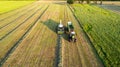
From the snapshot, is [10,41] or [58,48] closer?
[58,48]

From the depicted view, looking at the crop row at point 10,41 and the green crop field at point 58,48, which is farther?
the crop row at point 10,41

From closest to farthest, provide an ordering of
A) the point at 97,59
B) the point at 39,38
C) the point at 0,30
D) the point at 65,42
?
the point at 97,59
the point at 65,42
the point at 39,38
the point at 0,30

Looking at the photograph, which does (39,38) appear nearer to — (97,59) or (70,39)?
(70,39)

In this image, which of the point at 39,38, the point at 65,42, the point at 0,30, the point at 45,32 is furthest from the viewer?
the point at 0,30

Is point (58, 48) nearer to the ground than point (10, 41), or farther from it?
nearer to the ground

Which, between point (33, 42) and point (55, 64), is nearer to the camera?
point (55, 64)

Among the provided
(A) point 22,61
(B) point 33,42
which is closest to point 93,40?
(B) point 33,42

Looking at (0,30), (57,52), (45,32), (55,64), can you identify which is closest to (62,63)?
(55,64)

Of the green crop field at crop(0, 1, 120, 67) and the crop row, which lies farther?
the crop row

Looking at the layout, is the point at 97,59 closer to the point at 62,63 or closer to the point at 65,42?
the point at 62,63
